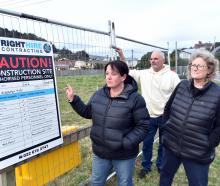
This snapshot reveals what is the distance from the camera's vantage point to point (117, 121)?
2896 mm

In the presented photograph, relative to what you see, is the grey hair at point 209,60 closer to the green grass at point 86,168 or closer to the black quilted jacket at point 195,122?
the black quilted jacket at point 195,122

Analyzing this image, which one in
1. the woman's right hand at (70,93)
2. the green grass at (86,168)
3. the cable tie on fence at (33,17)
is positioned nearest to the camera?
the cable tie on fence at (33,17)

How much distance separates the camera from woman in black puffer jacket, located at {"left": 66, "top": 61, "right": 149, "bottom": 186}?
9.57 ft

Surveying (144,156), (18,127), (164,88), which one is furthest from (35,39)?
(144,156)

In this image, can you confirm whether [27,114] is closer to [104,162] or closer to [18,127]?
[18,127]

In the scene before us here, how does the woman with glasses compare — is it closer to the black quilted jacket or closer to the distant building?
the black quilted jacket

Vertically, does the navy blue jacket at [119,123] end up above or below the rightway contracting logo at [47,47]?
below

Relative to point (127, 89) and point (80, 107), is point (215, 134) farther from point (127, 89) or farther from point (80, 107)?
point (80, 107)

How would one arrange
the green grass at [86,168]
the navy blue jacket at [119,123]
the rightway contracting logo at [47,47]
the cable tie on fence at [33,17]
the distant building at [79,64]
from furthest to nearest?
the green grass at [86,168], the distant building at [79,64], the navy blue jacket at [119,123], the rightway contracting logo at [47,47], the cable tie on fence at [33,17]

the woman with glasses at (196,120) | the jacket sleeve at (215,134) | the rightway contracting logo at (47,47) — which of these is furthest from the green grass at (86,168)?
the jacket sleeve at (215,134)

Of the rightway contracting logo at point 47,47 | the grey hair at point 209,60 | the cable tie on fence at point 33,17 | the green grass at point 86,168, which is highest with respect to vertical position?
the cable tie on fence at point 33,17

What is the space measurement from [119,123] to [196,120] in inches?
29.7

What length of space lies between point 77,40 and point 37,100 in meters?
1.05

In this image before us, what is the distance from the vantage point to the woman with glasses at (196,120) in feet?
9.84
